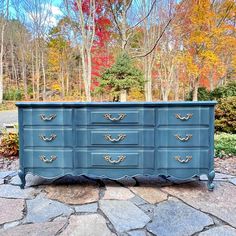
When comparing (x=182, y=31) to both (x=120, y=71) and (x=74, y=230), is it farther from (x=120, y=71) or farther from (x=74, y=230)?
(x=74, y=230)

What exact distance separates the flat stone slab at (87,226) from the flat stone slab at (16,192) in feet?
2.06

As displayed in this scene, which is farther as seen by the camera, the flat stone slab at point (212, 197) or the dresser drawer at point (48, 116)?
the dresser drawer at point (48, 116)

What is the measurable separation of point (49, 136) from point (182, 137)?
1237mm

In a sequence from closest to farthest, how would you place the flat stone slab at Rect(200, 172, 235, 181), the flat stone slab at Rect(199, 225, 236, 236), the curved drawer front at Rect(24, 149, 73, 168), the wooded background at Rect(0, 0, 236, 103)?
1. the flat stone slab at Rect(199, 225, 236, 236)
2. the curved drawer front at Rect(24, 149, 73, 168)
3. the flat stone slab at Rect(200, 172, 235, 181)
4. the wooded background at Rect(0, 0, 236, 103)

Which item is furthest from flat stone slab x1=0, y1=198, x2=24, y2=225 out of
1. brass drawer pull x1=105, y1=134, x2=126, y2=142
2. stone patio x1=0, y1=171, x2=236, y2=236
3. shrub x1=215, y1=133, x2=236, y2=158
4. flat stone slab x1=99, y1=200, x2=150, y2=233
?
shrub x1=215, y1=133, x2=236, y2=158

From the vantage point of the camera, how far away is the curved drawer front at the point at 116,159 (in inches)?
83.1

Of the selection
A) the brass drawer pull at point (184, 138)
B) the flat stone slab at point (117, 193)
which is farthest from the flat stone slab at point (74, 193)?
Result: the brass drawer pull at point (184, 138)

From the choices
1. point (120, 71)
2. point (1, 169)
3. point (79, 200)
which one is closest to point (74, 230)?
point (79, 200)

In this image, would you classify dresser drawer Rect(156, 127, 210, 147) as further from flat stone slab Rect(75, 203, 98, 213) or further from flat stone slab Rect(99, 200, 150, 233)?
flat stone slab Rect(75, 203, 98, 213)

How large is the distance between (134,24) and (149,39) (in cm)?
117

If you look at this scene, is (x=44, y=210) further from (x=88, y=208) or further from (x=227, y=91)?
(x=227, y=91)

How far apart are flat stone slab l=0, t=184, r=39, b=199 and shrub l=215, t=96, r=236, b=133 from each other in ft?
11.7

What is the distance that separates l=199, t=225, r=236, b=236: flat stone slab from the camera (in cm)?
149

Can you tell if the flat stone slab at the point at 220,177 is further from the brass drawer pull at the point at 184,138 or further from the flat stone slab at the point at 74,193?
the flat stone slab at the point at 74,193
